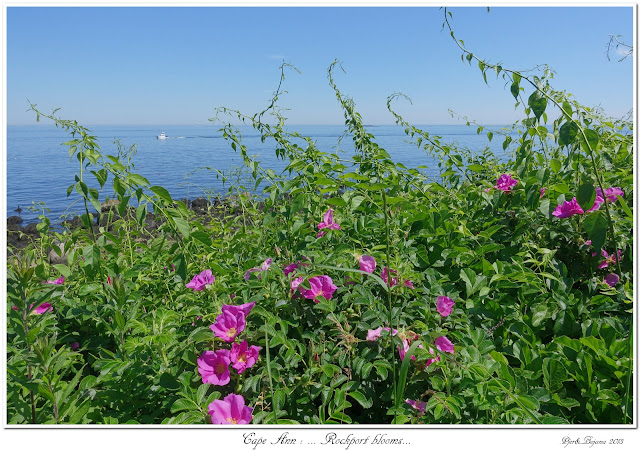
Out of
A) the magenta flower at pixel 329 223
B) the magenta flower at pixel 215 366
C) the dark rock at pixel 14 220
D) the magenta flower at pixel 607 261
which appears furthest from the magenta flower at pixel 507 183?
the dark rock at pixel 14 220

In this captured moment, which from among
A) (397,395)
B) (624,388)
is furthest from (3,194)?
(624,388)

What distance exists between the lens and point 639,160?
5.11 feet

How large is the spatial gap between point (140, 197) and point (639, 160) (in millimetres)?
1753

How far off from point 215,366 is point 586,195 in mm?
1363

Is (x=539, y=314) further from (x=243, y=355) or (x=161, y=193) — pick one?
(x=161, y=193)

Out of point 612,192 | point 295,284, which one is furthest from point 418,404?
point 612,192

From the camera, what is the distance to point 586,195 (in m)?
1.52

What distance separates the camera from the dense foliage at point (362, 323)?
131 cm

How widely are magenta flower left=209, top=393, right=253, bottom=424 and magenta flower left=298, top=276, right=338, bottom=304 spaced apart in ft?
1.33

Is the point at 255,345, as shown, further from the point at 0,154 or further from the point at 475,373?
the point at 0,154

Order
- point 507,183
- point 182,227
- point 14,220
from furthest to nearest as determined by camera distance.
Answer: point 14,220
point 507,183
point 182,227

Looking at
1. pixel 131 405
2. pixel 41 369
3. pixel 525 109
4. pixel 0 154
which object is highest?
pixel 525 109

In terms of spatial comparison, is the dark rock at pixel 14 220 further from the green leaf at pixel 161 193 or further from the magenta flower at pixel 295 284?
the magenta flower at pixel 295 284

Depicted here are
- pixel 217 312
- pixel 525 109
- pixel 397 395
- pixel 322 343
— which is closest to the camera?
pixel 397 395
